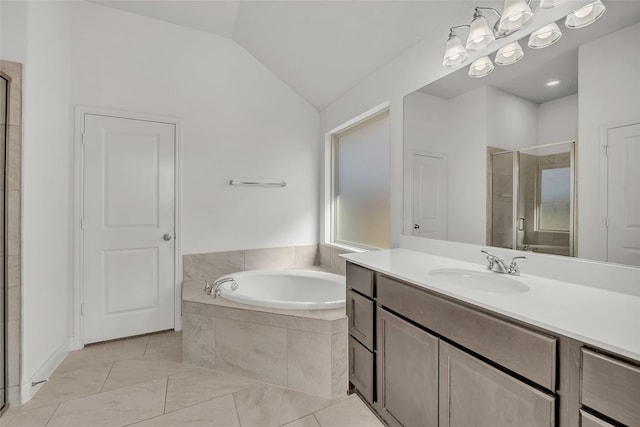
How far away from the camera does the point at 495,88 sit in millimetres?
1476

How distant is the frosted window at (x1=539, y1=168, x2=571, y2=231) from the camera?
1172 millimetres

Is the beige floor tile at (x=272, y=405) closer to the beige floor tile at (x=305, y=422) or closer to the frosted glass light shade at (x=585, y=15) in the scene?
the beige floor tile at (x=305, y=422)

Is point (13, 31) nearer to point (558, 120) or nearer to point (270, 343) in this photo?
point (270, 343)

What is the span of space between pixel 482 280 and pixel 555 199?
462 mm

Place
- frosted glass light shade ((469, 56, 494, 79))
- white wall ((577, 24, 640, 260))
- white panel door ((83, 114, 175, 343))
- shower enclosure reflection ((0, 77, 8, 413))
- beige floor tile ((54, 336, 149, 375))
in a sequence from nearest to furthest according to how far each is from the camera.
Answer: white wall ((577, 24, 640, 260)), frosted glass light shade ((469, 56, 494, 79)), shower enclosure reflection ((0, 77, 8, 413)), beige floor tile ((54, 336, 149, 375)), white panel door ((83, 114, 175, 343))

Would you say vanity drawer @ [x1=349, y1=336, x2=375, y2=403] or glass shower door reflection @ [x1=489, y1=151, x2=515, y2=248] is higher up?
glass shower door reflection @ [x1=489, y1=151, x2=515, y2=248]

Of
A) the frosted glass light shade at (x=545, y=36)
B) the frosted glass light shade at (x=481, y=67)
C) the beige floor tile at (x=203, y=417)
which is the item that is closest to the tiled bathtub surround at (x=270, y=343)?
the beige floor tile at (x=203, y=417)

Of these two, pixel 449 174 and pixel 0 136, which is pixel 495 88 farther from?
pixel 0 136

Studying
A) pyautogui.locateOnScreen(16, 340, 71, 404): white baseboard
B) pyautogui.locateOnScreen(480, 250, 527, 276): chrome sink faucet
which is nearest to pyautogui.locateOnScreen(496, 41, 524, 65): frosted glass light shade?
pyautogui.locateOnScreen(480, 250, 527, 276): chrome sink faucet

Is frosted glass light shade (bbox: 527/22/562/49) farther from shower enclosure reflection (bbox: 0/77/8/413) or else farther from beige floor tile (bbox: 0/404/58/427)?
Answer: beige floor tile (bbox: 0/404/58/427)

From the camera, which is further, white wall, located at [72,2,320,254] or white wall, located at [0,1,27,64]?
white wall, located at [72,2,320,254]

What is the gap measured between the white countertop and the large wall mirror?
18 cm

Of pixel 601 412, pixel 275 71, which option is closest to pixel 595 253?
pixel 601 412

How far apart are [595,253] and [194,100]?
3.01m
